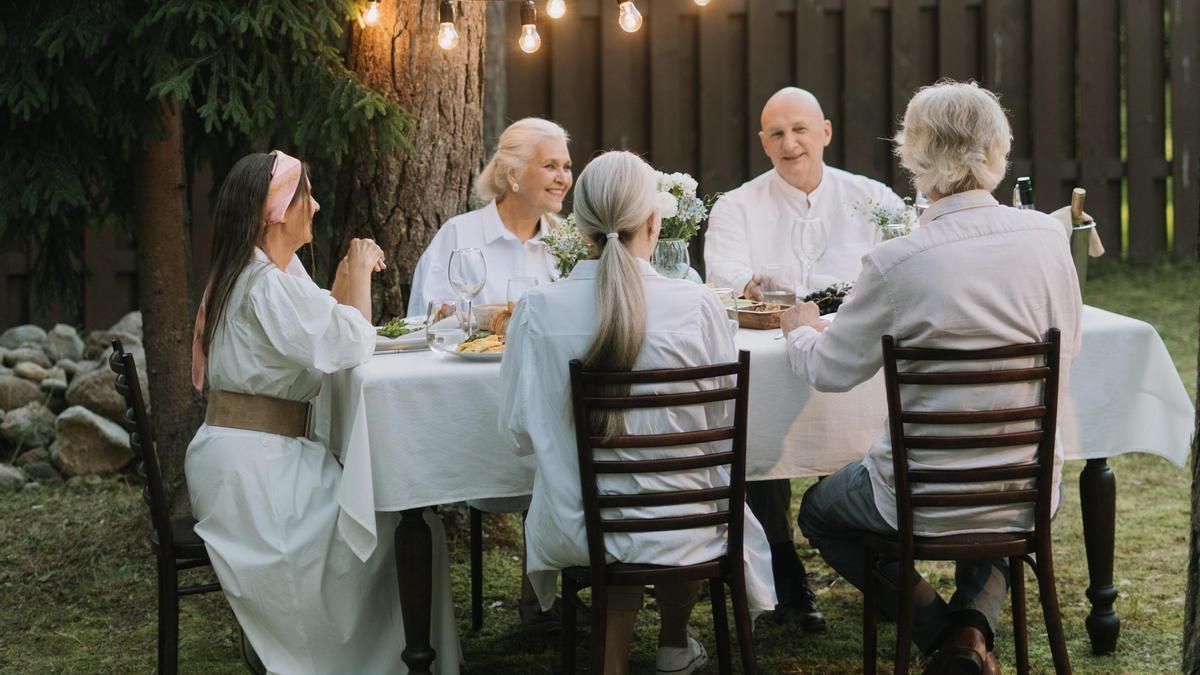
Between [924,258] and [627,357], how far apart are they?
727mm

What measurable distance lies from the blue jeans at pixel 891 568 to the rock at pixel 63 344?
15.4ft

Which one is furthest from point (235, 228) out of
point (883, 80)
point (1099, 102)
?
point (1099, 102)

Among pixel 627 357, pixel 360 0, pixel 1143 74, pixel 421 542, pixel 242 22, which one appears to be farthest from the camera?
pixel 1143 74

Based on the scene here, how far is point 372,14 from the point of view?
5.23 metres

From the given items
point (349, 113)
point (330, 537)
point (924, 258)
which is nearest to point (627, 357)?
point (924, 258)

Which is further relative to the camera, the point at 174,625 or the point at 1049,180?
the point at 1049,180

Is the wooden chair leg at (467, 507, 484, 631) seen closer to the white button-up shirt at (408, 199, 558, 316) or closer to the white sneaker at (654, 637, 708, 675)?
the white button-up shirt at (408, 199, 558, 316)

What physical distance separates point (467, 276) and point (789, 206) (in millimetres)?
2052

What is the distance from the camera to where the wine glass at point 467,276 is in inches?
157

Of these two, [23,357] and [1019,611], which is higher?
[23,357]

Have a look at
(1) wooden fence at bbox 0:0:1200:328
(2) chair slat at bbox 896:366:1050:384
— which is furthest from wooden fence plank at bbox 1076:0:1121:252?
(2) chair slat at bbox 896:366:1050:384

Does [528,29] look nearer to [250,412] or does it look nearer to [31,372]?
[250,412]

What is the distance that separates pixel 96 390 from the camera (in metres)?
6.62

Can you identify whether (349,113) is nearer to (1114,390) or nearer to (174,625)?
(174,625)
